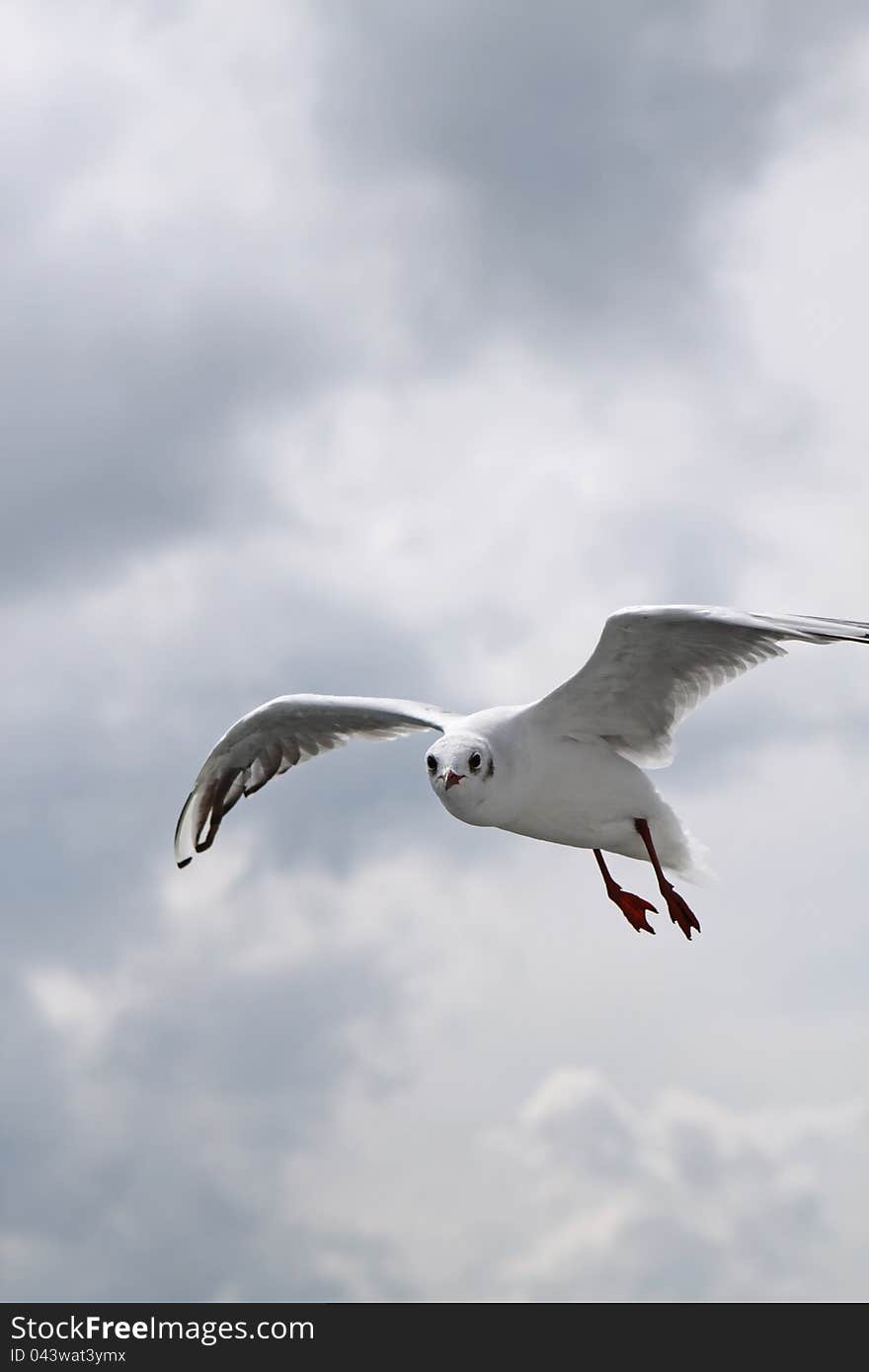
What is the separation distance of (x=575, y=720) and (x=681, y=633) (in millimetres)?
1682

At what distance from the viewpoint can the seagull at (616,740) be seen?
17.3 meters

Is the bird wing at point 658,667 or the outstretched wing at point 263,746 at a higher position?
the outstretched wing at point 263,746

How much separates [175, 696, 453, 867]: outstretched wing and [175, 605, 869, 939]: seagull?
1.57 m

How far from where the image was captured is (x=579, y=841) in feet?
63.2

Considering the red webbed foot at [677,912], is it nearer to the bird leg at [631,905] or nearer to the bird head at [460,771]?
the bird leg at [631,905]

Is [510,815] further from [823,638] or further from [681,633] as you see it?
[823,638]

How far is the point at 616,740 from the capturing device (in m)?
19.4

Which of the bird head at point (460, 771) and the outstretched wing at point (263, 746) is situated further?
the outstretched wing at point (263, 746)

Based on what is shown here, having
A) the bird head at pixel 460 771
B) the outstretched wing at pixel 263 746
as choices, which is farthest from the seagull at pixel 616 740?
the outstretched wing at pixel 263 746

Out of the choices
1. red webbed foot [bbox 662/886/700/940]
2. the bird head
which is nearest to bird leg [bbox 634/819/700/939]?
red webbed foot [bbox 662/886/700/940]

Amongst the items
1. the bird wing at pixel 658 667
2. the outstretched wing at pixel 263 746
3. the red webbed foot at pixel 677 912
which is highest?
the outstretched wing at pixel 263 746

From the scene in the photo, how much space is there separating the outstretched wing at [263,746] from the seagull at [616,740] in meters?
1.57

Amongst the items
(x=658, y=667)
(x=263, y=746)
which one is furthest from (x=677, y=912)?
(x=263, y=746)
